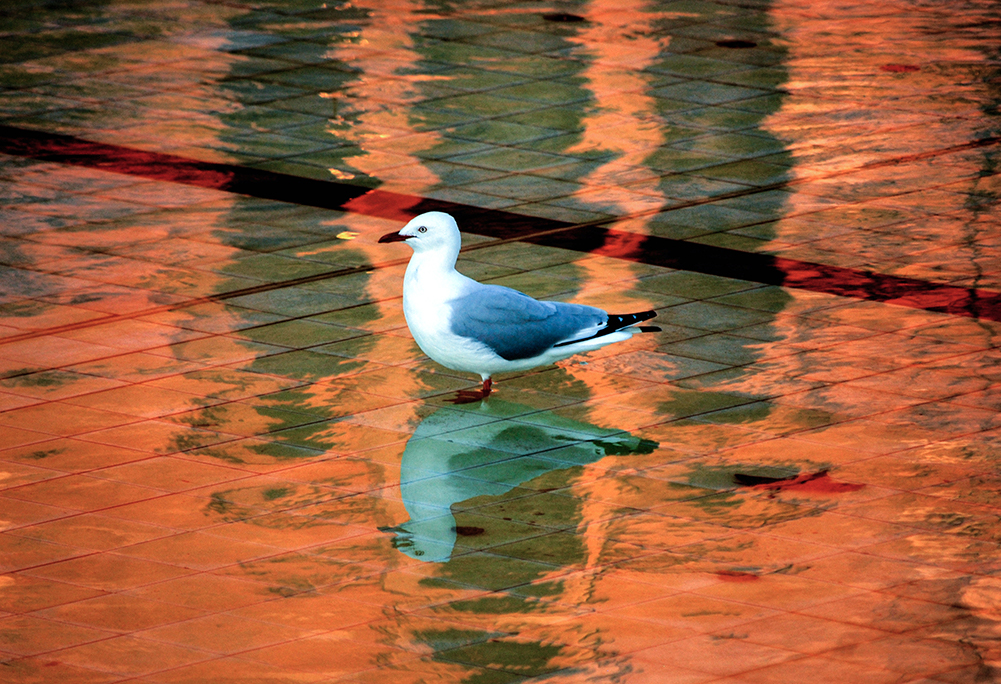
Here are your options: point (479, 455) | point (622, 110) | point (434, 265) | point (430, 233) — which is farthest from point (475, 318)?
point (622, 110)

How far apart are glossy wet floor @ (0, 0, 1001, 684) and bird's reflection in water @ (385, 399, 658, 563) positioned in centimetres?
2

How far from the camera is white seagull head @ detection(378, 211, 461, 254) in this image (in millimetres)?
6887

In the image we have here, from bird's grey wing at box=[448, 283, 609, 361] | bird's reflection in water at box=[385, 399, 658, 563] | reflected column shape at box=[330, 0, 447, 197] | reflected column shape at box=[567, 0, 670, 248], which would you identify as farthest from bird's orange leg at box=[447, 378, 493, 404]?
reflected column shape at box=[330, 0, 447, 197]

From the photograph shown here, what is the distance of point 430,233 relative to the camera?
6906mm

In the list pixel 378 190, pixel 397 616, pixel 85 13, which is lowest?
pixel 397 616

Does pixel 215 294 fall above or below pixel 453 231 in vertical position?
below

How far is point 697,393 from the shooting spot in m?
7.14

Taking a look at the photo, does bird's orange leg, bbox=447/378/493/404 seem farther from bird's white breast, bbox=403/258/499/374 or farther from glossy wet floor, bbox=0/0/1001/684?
bird's white breast, bbox=403/258/499/374

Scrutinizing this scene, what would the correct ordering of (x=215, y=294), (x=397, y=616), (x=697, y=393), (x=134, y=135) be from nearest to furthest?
1. (x=397, y=616)
2. (x=697, y=393)
3. (x=215, y=294)
4. (x=134, y=135)

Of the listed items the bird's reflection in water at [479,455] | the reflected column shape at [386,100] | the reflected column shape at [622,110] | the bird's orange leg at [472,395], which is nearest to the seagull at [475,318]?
the bird's orange leg at [472,395]

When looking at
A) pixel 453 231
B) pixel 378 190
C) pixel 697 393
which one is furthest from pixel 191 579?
pixel 378 190

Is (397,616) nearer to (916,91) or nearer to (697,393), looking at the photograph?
(697,393)

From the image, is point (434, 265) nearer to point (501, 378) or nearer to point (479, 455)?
point (501, 378)

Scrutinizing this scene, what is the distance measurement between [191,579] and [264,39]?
30.4 feet
